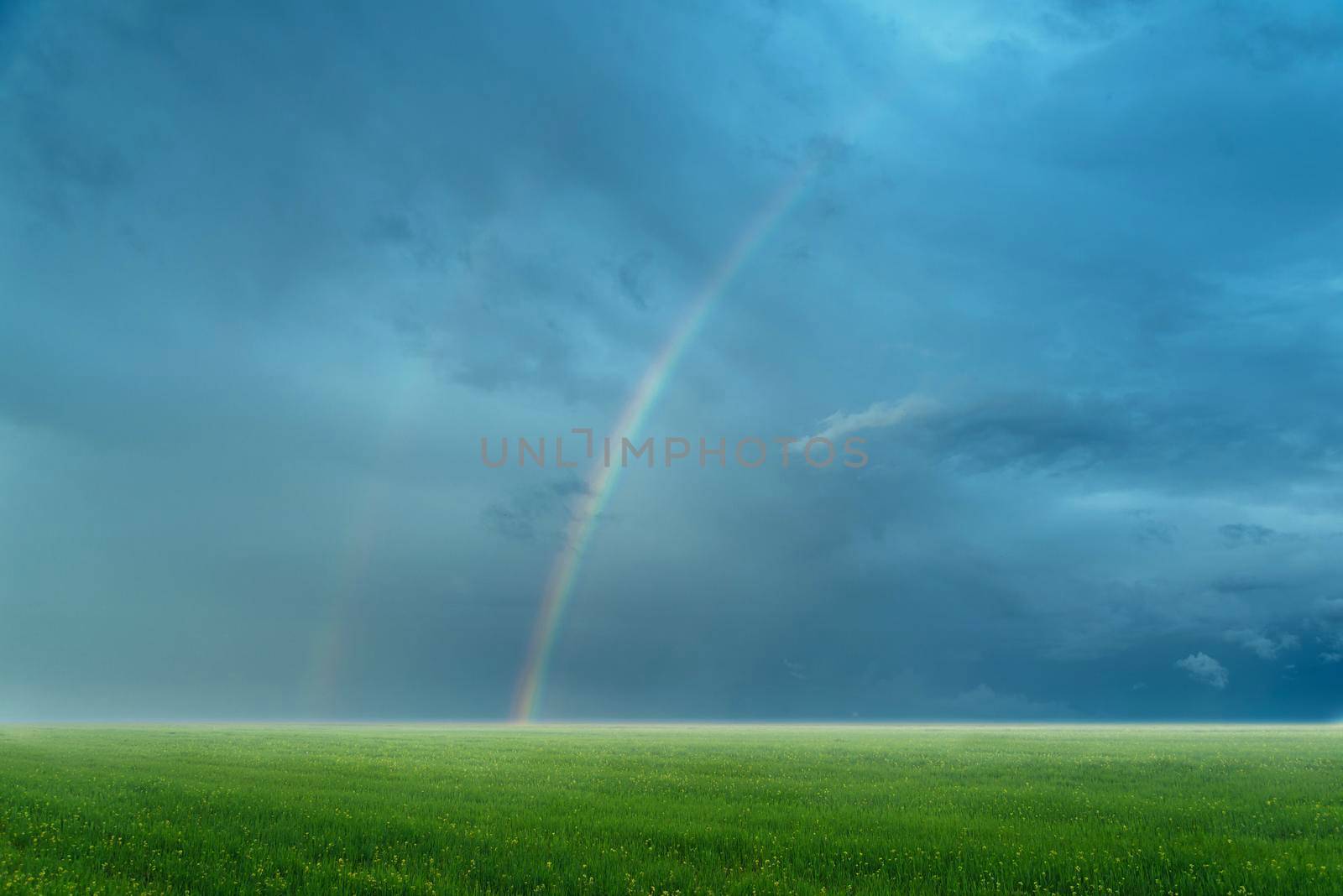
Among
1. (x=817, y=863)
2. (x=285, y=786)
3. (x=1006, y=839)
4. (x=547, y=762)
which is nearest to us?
(x=817, y=863)

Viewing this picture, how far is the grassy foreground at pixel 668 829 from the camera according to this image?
541 inches

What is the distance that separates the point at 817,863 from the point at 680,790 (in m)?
11.9

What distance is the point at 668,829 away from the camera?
18.2 metres

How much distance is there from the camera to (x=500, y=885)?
1358 centimetres

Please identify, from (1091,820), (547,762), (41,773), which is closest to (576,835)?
(1091,820)

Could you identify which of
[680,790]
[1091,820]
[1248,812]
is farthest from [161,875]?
[1248,812]

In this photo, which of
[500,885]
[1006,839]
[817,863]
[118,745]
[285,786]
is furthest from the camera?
[118,745]

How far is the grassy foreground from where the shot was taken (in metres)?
13.7

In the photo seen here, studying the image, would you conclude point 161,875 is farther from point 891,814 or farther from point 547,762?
point 547,762

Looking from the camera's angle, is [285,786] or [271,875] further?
[285,786]

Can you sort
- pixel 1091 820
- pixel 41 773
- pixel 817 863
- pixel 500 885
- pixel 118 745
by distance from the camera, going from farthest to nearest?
pixel 118 745, pixel 41 773, pixel 1091 820, pixel 817 863, pixel 500 885

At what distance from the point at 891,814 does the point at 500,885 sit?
36.0ft

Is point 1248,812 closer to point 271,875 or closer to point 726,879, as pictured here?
point 726,879

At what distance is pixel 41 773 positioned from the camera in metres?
29.6
